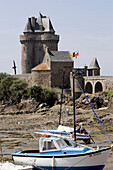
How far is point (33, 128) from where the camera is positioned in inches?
1356

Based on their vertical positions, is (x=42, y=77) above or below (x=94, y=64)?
below

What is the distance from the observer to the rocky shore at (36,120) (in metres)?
26.2

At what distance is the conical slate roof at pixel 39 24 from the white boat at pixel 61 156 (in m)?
45.6

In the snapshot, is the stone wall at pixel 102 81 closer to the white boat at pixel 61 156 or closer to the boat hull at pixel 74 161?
the white boat at pixel 61 156

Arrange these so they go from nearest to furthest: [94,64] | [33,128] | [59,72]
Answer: [33,128] < [59,72] < [94,64]

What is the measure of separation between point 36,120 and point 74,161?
24214mm

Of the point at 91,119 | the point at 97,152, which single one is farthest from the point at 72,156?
the point at 91,119

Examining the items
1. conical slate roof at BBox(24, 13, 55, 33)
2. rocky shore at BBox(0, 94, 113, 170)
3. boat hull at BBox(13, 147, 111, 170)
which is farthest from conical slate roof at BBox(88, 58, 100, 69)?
boat hull at BBox(13, 147, 111, 170)

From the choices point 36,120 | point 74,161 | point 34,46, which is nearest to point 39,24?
point 34,46

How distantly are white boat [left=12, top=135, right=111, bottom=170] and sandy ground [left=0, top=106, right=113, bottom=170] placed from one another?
1598 mm

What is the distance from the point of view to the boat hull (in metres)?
17.1

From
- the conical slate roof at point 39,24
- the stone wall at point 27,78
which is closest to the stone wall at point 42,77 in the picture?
the stone wall at point 27,78

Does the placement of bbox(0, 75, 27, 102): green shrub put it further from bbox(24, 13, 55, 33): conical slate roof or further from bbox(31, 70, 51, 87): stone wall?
bbox(24, 13, 55, 33): conical slate roof

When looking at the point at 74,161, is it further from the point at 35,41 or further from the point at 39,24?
the point at 39,24
